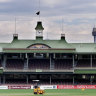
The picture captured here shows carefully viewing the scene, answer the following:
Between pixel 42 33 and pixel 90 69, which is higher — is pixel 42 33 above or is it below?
above

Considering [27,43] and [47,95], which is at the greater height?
[27,43]

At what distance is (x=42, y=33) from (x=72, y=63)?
49.0 feet

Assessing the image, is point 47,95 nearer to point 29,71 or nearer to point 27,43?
point 29,71

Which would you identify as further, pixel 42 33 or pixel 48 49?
pixel 42 33

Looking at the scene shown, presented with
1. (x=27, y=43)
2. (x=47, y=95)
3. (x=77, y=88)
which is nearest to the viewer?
(x=47, y=95)

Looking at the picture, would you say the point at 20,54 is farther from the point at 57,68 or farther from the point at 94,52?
the point at 94,52

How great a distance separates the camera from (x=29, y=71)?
428 feet

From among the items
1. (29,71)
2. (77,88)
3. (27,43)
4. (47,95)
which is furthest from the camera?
(27,43)

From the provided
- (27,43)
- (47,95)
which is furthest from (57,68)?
(47,95)

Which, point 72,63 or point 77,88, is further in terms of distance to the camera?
point 72,63

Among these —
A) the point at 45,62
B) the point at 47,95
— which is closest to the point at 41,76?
the point at 45,62

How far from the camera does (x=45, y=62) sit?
135 meters

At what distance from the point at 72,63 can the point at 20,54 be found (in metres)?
13.6

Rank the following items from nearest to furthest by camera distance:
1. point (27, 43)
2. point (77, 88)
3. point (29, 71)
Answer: point (77, 88) < point (29, 71) < point (27, 43)
